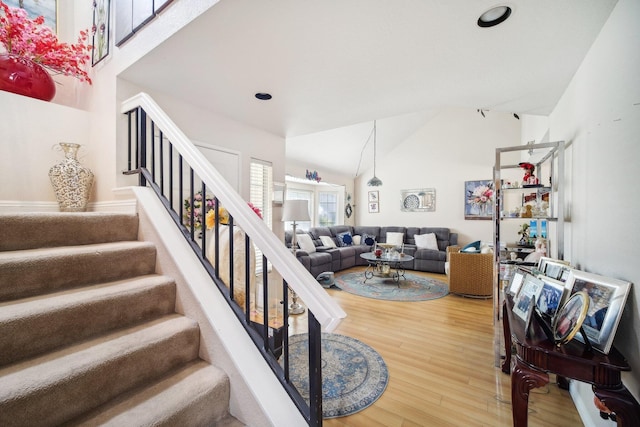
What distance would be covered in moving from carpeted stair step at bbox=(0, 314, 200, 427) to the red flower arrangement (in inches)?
92.4

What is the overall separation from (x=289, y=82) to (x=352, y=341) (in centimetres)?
250

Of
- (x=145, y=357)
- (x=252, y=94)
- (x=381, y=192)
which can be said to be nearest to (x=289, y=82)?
(x=252, y=94)

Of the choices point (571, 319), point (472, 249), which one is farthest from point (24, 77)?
point (472, 249)

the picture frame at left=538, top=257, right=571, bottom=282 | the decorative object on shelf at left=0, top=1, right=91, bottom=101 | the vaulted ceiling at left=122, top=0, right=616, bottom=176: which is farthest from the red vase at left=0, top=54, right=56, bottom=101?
the picture frame at left=538, top=257, right=571, bottom=282

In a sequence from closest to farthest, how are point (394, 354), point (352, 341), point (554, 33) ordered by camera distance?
point (554, 33)
point (394, 354)
point (352, 341)

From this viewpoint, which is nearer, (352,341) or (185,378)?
(185,378)

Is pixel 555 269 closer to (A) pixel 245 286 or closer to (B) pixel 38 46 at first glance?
(A) pixel 245 286

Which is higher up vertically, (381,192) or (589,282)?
(381,192)

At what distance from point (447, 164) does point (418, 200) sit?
1118 millimetres

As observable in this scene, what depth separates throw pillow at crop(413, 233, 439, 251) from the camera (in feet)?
20.1

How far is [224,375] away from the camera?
120 cm

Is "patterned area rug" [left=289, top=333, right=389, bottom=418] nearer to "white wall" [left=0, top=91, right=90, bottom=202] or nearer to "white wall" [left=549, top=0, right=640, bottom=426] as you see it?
"white wall" [left=549, top=0, right=640, bottom=426]

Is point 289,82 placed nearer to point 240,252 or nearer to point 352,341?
point 240,252

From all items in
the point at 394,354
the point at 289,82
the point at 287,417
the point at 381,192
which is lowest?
the point at 394,354
